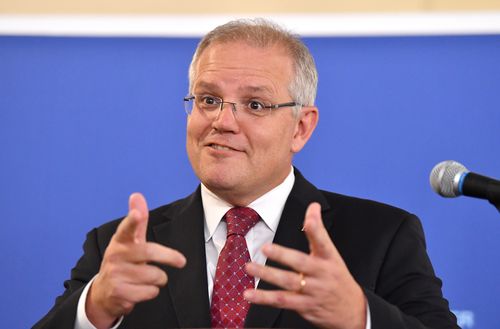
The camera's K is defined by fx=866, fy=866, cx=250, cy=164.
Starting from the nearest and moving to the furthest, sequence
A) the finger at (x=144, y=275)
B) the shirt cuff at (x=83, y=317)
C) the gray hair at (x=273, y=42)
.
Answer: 1. the finger at (x=144, y=275)
2. the shirt cuff at (x=83, y=317)
3. the gray hair at (x=273, y=42)

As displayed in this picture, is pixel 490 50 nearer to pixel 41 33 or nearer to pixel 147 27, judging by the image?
pixel 147 27

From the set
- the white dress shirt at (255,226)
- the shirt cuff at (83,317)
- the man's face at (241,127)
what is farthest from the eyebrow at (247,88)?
the shirt cuff at (83,317)

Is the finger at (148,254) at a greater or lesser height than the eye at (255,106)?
lesser

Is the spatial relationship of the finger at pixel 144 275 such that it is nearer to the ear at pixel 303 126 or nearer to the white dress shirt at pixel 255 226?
the white dress shirt at pixel 255 226

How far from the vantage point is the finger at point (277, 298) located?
1503 millimetres

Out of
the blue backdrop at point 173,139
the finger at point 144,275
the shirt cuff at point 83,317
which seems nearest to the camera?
the finger at point 144,275

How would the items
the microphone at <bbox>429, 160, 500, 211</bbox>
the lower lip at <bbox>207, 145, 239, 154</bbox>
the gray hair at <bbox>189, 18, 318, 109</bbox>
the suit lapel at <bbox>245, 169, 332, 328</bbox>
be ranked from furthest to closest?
the gray hair at <bbox>189, 18, 318, 109</bbox> < the lower lip at <bbox>207, 145, 239, 154</bbox> < the suit lapel at <bbox>245, 169, 332, 328</bbox> < the microphone at <bbox>429, 160, 500, 211</bbox>

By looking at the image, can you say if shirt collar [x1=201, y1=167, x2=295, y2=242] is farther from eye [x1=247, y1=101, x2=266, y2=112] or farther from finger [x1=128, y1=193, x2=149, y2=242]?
finger [x1=128, y1=193, x2=149, y2=242]

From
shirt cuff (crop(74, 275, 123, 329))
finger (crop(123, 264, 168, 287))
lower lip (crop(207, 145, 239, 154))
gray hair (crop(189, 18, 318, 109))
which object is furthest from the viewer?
gray hair (crop(189, 18, 318, 109))

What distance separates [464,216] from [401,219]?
52 cm

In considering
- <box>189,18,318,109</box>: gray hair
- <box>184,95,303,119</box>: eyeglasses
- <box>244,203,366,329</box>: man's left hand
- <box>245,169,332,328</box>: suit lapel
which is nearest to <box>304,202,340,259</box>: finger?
<box>244,203,366,329</box>: man's left hand

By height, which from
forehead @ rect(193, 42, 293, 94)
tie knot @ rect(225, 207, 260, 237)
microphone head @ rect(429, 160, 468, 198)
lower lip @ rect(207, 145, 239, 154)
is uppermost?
forehead @ rect(193, 42, 293, 94)

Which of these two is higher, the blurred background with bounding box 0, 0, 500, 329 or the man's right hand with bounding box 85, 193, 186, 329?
the blurred background with bounding box 0, 0, 500, 329

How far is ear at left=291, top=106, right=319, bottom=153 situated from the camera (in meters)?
2.35
